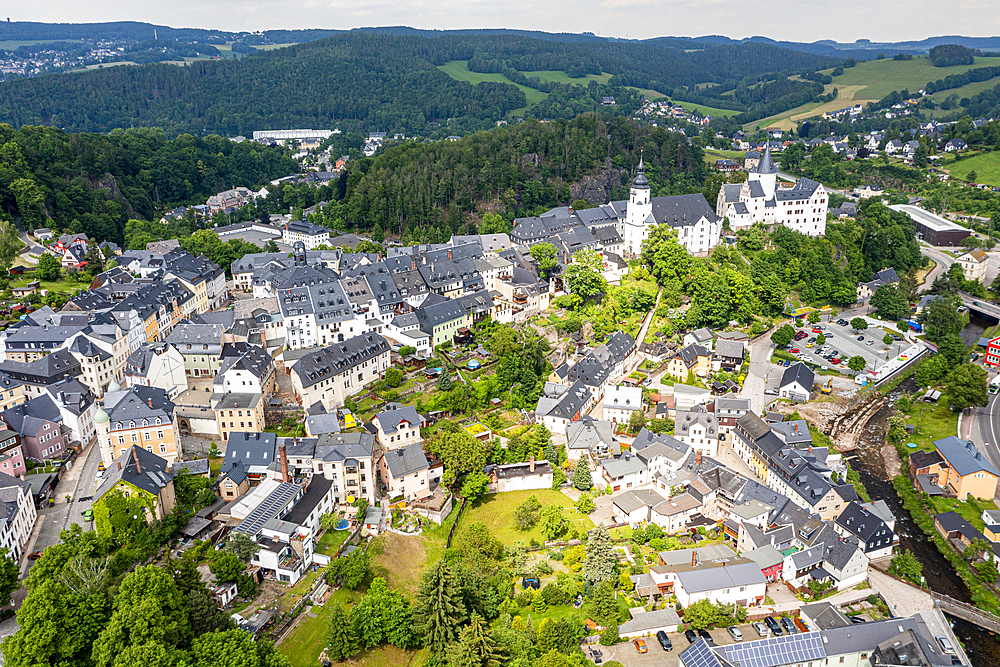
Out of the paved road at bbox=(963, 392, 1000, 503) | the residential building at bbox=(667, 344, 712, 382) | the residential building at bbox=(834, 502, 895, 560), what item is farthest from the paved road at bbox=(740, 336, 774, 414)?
the paved road at bbox=(963, 392, 1000, 503)

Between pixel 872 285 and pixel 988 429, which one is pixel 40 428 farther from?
pixel 872 285

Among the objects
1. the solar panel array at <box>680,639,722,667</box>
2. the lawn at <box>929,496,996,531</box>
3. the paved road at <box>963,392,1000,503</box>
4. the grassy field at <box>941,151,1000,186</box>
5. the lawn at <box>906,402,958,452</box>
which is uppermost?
the grassy field at <box>941,151,1000,186</box>

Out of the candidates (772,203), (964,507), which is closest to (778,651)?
(964,507)

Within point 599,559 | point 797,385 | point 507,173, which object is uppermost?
point 507,173

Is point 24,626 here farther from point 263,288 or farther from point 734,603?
point 263,288

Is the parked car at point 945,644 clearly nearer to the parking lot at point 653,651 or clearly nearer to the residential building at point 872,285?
the parking lot at point 653,651

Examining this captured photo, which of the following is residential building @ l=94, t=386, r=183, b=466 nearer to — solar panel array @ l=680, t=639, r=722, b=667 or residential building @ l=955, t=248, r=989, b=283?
solar panel array @ l=680, t=639, r=722, b=667

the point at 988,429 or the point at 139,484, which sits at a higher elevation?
the point at 139,484

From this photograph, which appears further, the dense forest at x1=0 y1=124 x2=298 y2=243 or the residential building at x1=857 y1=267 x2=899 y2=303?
the dense forest at x1=0 y1=124 x2=298 y2=243

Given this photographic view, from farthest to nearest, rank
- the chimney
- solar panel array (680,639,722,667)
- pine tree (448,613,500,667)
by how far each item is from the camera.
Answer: the chimney → pine tree (448,613,500,667) → solar panel array (680,639,722,667)
